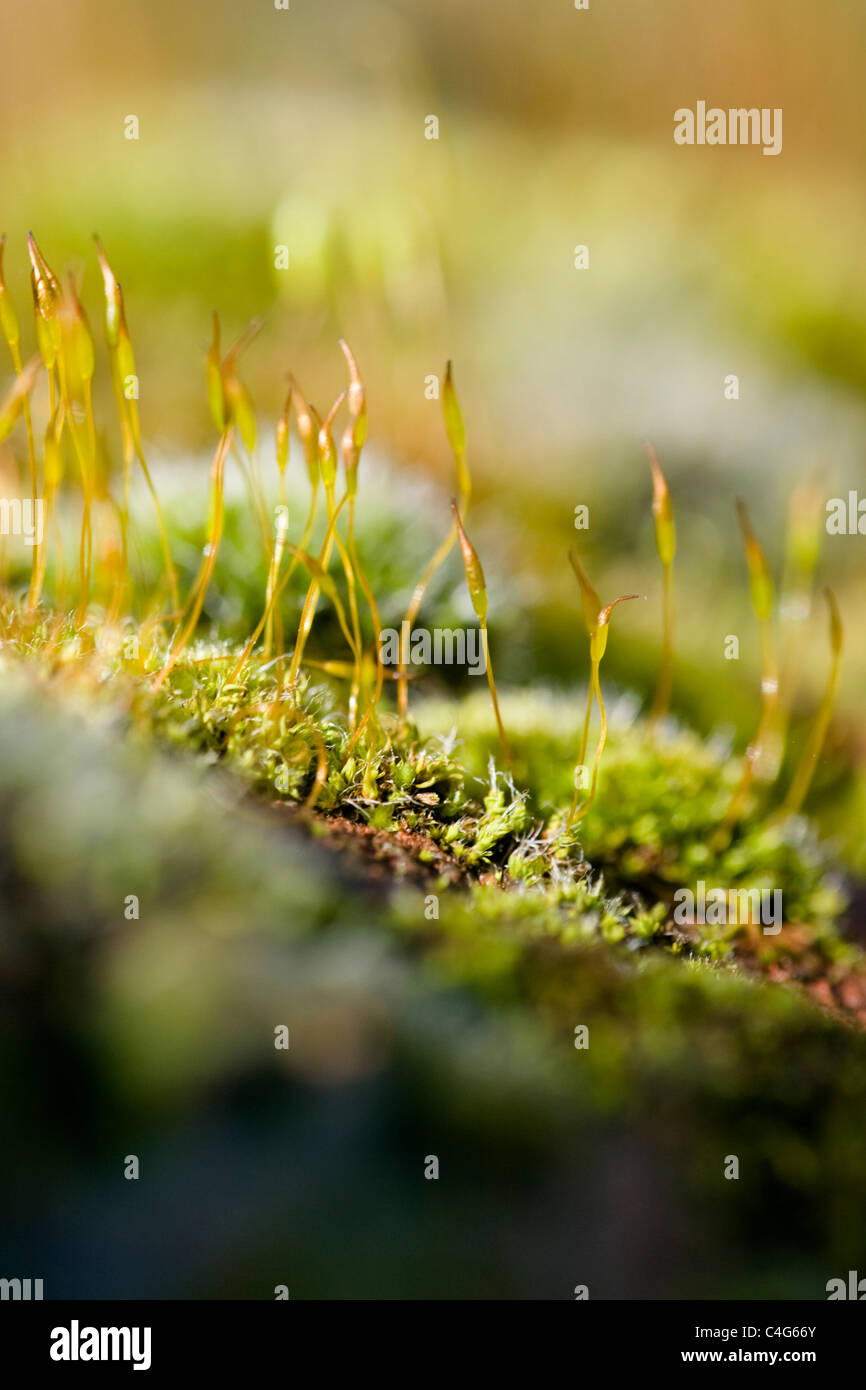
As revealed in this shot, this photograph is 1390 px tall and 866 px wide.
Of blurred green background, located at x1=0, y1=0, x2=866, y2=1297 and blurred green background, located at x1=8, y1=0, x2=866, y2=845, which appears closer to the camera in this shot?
blurred green background, located at x1=0, y1=0, x2=866, y2=1297

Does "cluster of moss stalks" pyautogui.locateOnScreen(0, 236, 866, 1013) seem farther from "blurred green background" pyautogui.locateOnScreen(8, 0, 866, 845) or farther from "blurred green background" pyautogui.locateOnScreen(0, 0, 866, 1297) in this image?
"blurred green background" pyautogui.locateOnScreen(8, 0, 866, 845)

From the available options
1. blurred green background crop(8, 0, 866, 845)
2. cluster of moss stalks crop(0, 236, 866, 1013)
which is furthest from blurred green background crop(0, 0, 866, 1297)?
cluster of moss stalks crop(0, 236, 866, 1013)

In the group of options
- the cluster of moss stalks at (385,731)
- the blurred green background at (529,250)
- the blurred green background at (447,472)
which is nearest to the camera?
the blurred green background at (447,472)

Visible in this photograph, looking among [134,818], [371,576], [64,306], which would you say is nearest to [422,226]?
[371,576]

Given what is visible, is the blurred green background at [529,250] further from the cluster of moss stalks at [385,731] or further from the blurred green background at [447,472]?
the cluster of moss stalks at [385,731]

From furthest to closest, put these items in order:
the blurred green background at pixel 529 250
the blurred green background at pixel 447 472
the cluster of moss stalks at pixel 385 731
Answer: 1. the blurred green background at pixel 529 250
2. the cluster of moss stalks at pixel 385 731
3. the blurred green background at pixel 447 472

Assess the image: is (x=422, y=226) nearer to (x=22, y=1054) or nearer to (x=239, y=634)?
(x=239, y=634)

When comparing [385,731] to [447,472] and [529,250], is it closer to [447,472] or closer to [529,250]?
[447,472]

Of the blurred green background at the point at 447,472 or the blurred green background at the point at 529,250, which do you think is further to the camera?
the blurred green background at the point at 529,250

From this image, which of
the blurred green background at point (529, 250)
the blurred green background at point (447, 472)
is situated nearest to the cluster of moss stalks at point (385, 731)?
the blurred green background at point (447, 472)

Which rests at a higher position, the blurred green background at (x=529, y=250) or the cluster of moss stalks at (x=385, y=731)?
the blurred green background at (x=529, y=250)
